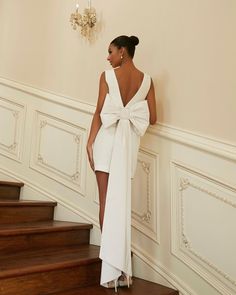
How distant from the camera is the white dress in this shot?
1888mm

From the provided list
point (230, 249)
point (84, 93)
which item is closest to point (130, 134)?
point (230, 249)

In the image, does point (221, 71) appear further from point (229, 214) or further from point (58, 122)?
point (58, 122)

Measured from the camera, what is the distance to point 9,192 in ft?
10.1

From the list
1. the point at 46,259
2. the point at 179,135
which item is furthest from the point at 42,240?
the point at 179,135

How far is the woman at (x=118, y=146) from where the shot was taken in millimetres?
1896

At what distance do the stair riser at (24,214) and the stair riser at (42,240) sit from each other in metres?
0.35

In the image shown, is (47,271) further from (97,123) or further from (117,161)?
(97,123)

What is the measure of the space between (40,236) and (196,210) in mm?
1084

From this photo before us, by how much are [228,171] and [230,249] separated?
1.39ft

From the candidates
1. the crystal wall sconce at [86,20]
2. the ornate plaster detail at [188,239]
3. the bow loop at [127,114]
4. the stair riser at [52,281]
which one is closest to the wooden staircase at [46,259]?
the stair riser at [52,281]

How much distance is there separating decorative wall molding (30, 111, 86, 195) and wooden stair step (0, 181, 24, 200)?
0.80 feet

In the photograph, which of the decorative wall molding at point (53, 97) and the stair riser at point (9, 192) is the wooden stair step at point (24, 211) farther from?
the decorative wall molding at point (53, 97)

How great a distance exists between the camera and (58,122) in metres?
3.14

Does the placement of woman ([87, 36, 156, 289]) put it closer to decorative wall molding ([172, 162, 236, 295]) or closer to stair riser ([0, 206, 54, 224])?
decorative wall molding ([172, 162, 236, 295])
